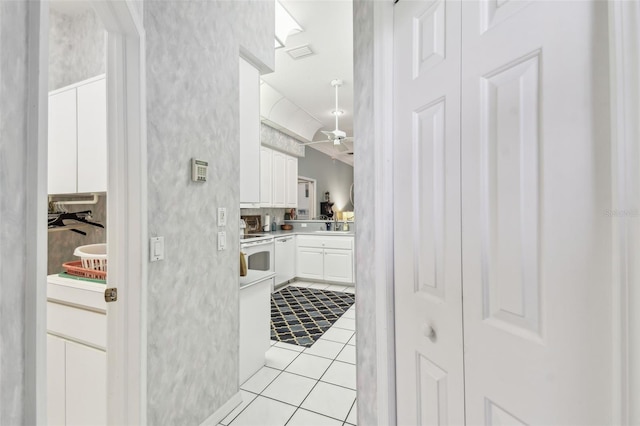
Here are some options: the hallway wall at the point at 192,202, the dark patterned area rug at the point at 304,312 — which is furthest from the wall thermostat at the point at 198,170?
the dark patterned area rug at the point at 304,312

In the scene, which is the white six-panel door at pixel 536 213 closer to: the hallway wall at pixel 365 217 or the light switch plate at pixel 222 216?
the hallway wall at pixel 365 217

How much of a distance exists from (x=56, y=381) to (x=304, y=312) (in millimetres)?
2476

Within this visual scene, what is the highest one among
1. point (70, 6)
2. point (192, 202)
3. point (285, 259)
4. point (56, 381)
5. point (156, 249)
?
point (70, 6)

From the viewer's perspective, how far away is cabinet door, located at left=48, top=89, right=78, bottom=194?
171 cm

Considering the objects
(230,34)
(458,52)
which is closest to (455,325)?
A: (458,52)

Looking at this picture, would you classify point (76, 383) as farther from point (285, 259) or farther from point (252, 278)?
point (285, 259)

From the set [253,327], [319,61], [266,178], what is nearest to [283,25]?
[319,61]

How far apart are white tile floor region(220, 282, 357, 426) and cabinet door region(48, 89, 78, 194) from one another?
5.68 ft

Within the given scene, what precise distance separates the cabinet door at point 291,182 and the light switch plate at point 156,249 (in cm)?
431

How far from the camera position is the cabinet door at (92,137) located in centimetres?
160

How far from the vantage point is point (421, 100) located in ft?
3.16

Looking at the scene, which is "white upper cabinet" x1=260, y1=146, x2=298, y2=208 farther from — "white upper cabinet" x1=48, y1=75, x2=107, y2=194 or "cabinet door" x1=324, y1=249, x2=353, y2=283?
"white upper cabinet" x1=48, y1=75, x2=107, y2=194

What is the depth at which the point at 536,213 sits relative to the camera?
630 millimetres

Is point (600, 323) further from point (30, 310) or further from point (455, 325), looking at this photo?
point (30, 310)
